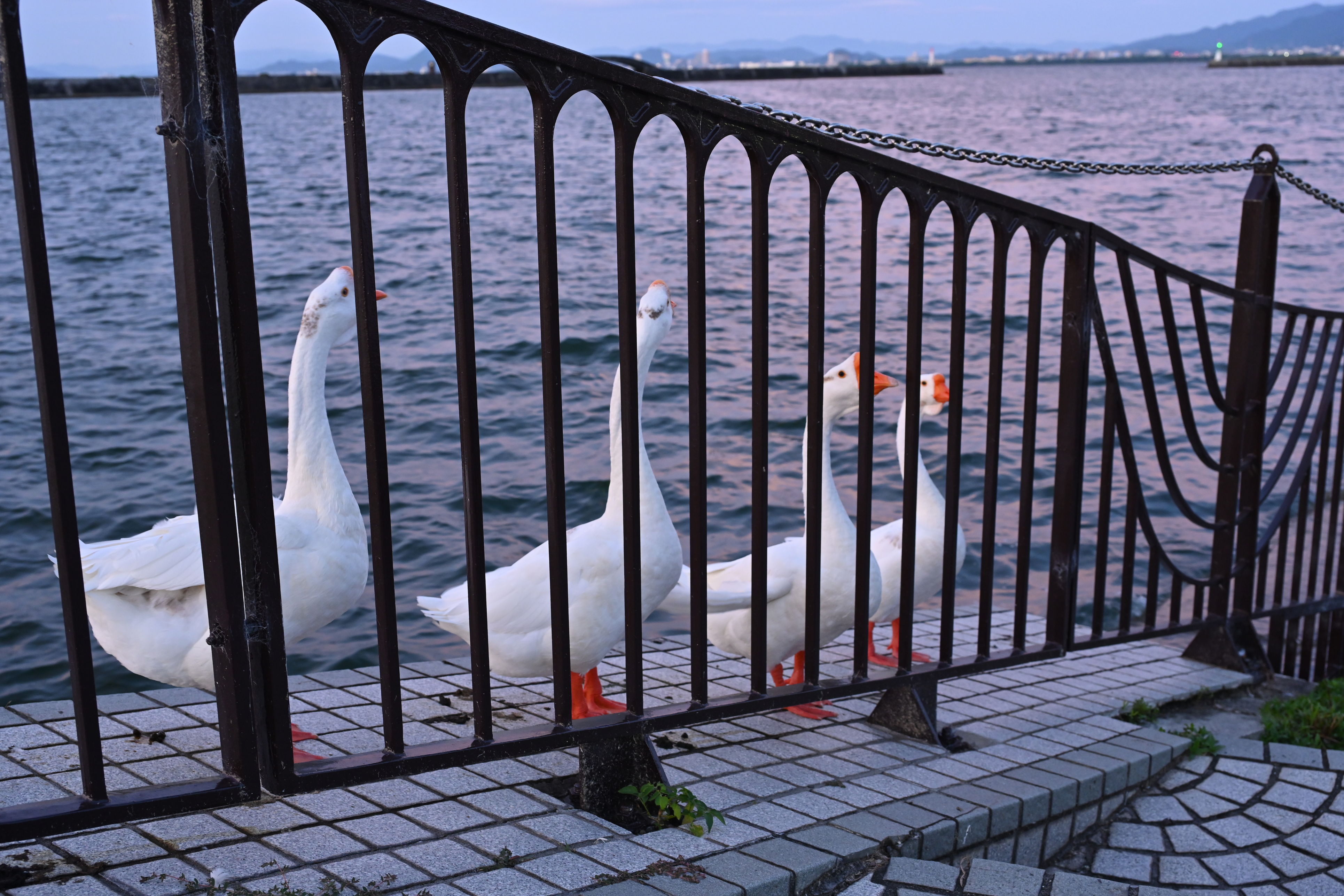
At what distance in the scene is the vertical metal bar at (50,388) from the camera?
1.86 m

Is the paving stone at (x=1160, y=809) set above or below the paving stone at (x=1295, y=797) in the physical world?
below

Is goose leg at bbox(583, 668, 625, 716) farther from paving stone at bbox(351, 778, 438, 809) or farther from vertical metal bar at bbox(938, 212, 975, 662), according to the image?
vertical metal bar at bbox(938, 212, 975, 662)

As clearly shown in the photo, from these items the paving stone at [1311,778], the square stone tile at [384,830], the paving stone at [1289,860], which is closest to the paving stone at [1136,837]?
the paving stone at [1289,860]

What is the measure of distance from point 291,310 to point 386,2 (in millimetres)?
10767

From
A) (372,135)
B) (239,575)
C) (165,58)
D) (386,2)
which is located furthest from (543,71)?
(372,135)

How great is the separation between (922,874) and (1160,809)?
119cm

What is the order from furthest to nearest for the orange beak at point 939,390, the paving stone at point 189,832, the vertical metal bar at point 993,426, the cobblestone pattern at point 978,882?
the orange beak at point 939,390 → the vertical metal bar at point 993,426 → the cobblestone pattern at point 978,882 → the paving stone at point 189,832

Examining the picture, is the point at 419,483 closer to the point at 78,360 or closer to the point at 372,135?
the point at 78,360

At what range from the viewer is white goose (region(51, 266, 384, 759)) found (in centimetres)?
307

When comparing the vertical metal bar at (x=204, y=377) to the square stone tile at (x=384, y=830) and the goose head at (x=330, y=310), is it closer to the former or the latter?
the square stone tile at (x=384, y=830)

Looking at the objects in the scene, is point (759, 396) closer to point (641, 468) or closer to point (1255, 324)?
point (641, 468)

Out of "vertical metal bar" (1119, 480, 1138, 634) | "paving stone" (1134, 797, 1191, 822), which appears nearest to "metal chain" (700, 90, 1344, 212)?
"vertical metal bar" (1119, 480, 1138, 634)

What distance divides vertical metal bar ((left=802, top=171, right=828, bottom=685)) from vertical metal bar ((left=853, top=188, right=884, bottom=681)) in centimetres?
9

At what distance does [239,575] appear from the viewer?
84.4 inches
